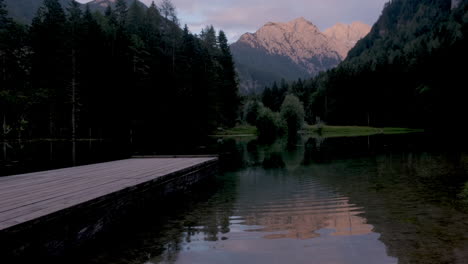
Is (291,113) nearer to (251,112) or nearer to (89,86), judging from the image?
(251,112)

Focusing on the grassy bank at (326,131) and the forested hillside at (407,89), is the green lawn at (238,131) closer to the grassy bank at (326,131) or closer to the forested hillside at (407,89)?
the grassy bank at (326,131)

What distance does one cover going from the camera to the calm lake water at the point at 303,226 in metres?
5.93

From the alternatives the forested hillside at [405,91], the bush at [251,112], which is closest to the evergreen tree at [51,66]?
the bush at [251,112]

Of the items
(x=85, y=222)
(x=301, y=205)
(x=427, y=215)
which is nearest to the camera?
(x=85, y=222)

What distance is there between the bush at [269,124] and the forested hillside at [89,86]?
653 inches

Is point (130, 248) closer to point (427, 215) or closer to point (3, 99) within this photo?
point (427, 215)

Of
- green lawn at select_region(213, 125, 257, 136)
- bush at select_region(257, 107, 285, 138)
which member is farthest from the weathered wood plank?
green lawn at select_region(213, 125, 257, 136)

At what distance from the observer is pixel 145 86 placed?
2213 inches

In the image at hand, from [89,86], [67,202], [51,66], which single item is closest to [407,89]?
[89,86]

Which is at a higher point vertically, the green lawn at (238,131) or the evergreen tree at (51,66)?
the evergreen tree at (51,66)

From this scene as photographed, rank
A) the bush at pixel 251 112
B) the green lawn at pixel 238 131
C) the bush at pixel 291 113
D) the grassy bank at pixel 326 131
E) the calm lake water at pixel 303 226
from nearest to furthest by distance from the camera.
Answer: the calm lake water at pixel 303 226, the bush at pixel 291 113, the green lawn at pixel 238 131, the grassy bank at pixel 326 131, the bush at pixel 251 112

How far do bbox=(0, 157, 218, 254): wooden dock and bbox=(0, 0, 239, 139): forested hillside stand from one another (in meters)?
43.2

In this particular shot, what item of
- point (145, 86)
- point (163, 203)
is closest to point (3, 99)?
point (145, 86)

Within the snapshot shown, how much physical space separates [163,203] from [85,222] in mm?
4035
